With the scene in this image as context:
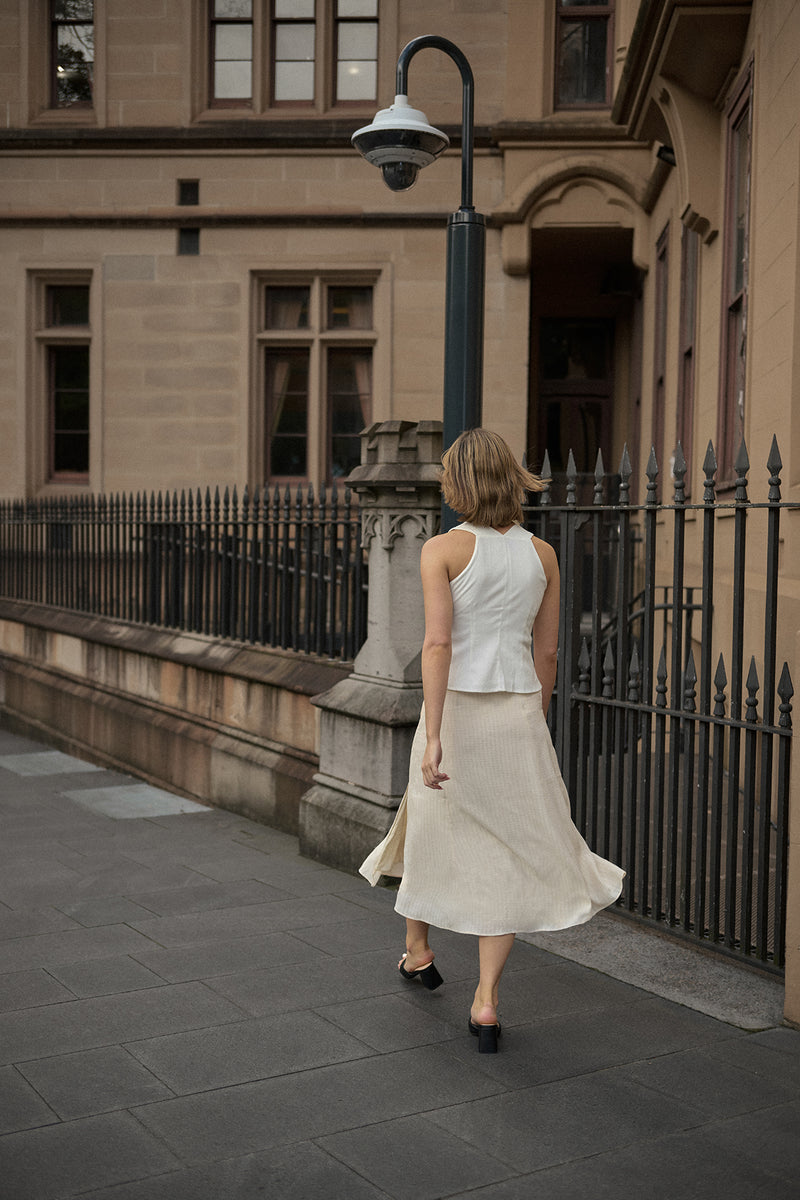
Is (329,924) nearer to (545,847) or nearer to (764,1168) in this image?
(545,847)

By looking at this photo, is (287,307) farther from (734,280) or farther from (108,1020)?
(108,1020)

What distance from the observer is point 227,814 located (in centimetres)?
→ 791

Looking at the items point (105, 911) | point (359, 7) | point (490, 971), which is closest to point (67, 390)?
point (359, 7)

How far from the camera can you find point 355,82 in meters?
14.4

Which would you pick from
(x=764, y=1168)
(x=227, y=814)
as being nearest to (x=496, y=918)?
(x=764, y=1168)

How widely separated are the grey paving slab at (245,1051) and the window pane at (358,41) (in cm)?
1286

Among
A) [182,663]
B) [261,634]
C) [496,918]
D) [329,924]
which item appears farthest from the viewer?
[182,663]

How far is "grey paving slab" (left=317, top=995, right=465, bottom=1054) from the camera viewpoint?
3.92 meters

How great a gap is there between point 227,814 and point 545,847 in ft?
14.0

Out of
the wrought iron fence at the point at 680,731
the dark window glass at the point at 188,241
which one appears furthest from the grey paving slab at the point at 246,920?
the dark window glass at the point at 188,241

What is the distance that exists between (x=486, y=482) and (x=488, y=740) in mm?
825

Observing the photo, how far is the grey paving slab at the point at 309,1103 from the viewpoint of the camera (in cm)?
321

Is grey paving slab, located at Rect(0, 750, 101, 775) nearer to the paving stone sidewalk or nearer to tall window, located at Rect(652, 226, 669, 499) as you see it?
the paving stone sidewalk

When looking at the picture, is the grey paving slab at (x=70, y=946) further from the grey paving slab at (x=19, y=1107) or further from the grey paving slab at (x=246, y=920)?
the grey paving slab at (x=19, y=1107)
